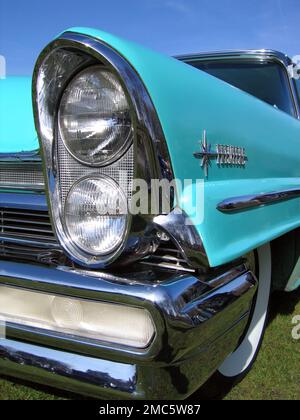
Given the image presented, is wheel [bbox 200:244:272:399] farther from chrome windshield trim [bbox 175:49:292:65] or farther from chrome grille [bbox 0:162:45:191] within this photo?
chrome windshield trim [bbox 175:49:292:65]

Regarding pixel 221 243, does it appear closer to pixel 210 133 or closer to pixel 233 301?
pixel 233 301

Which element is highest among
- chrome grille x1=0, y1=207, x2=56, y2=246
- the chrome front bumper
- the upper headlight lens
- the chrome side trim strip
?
the upper headlight lens

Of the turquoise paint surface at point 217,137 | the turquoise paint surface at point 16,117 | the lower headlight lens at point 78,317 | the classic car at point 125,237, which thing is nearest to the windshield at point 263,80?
the turquoise paint surface at point 217,137

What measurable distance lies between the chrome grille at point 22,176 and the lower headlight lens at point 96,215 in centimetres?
30

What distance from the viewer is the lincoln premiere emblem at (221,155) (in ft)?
4.56

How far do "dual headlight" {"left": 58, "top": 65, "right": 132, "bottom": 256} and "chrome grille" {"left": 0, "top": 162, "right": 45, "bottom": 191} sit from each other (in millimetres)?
281

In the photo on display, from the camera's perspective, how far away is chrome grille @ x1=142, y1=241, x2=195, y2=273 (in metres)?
1.28

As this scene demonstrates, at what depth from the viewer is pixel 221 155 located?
149cm

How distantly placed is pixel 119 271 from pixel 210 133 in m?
0.52

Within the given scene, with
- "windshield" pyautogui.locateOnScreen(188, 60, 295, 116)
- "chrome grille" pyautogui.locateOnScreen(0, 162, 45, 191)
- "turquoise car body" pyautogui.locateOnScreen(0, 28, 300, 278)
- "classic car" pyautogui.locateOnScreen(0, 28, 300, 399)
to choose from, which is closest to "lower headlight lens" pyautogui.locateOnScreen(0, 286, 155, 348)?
"classic car" pyautogui.locateOnScreen(0, 28, 300, 399)

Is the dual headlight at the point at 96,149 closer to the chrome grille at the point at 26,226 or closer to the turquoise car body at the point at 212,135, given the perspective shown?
the turquoise car body at the point at 212,135

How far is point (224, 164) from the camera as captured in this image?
59.8 inches

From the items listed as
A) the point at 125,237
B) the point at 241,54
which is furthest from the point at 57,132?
the point at 241,54
